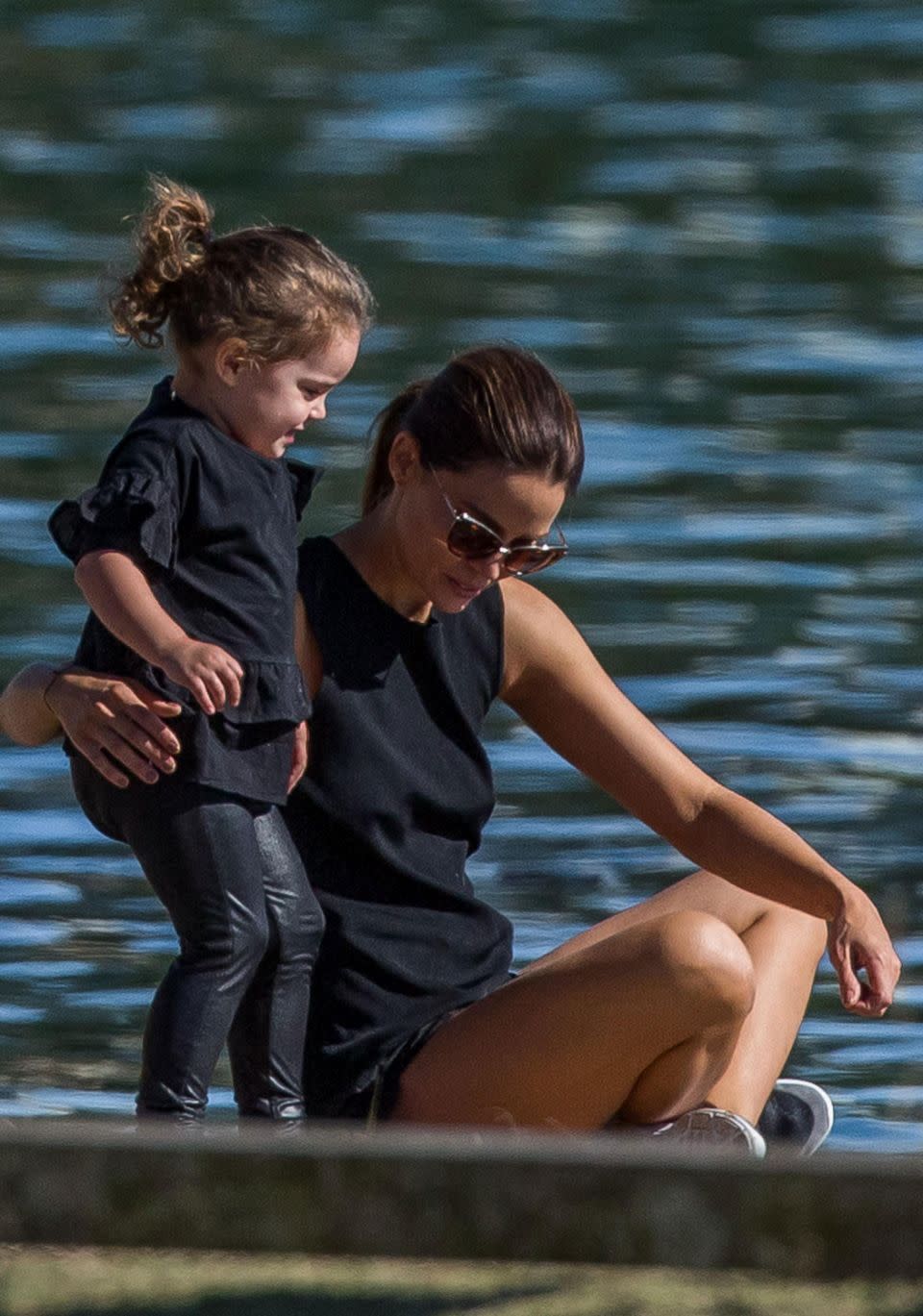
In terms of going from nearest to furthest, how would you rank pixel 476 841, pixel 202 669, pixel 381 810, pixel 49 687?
1. pixel 202 669
2. pixel 49 687
3. pixel 381 810
4. pixel 476 841

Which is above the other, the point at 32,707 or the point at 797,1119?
the point at 32,707

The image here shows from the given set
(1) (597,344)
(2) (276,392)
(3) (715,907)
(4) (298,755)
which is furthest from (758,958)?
(1) (597,344)

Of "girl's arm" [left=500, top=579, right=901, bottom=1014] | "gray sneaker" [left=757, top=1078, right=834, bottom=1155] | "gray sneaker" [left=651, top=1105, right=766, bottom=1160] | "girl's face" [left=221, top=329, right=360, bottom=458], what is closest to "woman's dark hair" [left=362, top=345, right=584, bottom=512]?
"girl's face" [left=221, top=329, right=360, bottom=458]

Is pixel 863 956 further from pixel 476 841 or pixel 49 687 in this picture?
pixel 49 687

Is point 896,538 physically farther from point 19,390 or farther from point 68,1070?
point 68,1070

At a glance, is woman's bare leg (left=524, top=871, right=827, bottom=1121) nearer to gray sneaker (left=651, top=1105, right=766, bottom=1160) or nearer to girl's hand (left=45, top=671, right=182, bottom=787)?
gray sneaker (left=651, top=1105, right=766, bottom=1160)

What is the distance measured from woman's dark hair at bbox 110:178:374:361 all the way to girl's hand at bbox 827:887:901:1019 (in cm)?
80

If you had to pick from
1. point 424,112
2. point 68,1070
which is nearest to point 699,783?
point 68,1070

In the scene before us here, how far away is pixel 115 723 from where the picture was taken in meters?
2.64

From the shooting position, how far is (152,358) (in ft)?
26.7

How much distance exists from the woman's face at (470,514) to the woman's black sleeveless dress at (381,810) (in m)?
0.10

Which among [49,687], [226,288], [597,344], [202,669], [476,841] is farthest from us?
[597,344]

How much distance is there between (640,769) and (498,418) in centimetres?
47

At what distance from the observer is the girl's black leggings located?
107 inches
